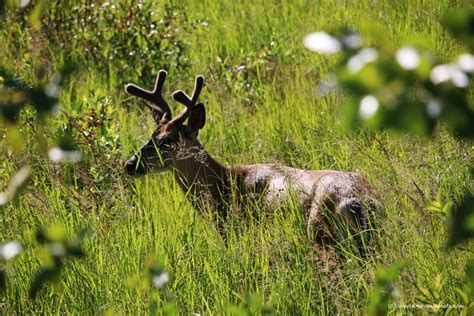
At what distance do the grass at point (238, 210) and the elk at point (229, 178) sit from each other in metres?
0.12

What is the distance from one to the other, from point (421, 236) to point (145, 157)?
114 inches

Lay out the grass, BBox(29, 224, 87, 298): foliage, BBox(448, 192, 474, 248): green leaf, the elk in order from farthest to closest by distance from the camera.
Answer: the elk → the grass → BBox(29, 224, 87, 298): foliage → BBox(448, 192, 474, 248): green leaf

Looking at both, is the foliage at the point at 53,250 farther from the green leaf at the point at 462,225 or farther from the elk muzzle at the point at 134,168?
A: the elk muzzle at the point at 134,168

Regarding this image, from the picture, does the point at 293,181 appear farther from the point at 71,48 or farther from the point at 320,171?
the point at 71,48

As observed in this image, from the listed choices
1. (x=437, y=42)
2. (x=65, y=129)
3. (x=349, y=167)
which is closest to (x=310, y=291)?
(x=349, y=167)

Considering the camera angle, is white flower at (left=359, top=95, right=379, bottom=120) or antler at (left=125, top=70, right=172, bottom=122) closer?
white flower at (left=359, top=95, right=379, bottom=120)

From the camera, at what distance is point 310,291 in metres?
4.36

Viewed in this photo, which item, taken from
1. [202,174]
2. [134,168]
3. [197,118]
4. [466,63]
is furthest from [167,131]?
[466,63]

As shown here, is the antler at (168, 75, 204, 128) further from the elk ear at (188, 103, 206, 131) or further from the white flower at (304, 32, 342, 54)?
the white flower at (304, 32, 342, 54)

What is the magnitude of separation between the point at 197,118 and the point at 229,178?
69 cm

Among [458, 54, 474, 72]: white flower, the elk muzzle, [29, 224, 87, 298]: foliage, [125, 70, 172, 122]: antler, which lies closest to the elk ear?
[125, 70, 172, 122]: antler

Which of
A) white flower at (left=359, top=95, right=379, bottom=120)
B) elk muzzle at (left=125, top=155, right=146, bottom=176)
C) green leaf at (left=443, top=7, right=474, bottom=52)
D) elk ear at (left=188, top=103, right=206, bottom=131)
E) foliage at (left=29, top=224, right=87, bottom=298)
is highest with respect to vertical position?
green leaf at (left=443, top=7, right=474, bottom=52)

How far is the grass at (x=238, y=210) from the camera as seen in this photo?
4375 mm

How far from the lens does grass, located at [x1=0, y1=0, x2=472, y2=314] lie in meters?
Result: 4.38
